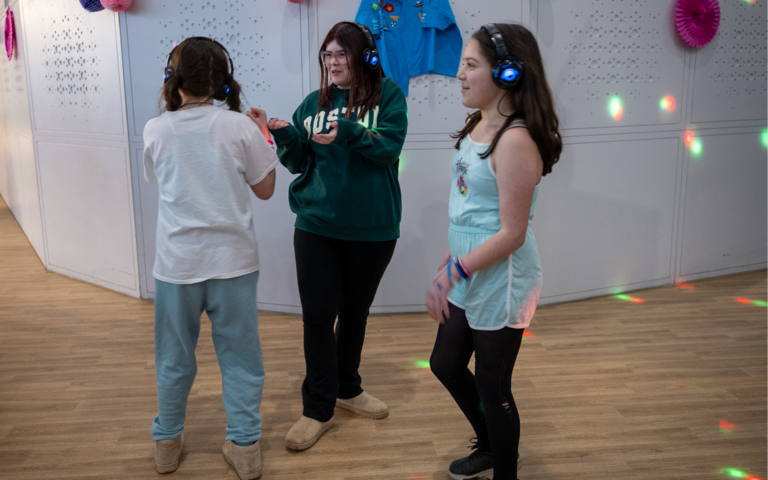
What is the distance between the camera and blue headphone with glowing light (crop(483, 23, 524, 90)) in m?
1.55

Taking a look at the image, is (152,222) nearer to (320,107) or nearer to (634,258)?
(320,107)

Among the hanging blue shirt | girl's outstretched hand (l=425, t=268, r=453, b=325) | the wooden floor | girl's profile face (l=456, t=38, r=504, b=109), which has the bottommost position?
the wooden floor

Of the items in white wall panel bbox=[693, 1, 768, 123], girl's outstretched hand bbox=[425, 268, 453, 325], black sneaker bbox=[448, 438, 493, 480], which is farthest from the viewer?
white wall panel bbox=[693, 1, 768, 123]

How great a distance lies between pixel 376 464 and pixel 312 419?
30cm

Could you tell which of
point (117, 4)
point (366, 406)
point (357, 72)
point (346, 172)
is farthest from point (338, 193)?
point (117, 4)

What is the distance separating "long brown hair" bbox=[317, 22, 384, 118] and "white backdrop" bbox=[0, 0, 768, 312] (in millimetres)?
1326

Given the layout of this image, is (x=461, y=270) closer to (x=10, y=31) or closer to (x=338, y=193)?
(x=338, y=193)

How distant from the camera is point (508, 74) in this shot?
155 cm

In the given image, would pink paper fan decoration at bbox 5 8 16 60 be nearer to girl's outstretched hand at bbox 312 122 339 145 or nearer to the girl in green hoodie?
the girl in green hoodie

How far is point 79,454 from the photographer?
221 centimetres

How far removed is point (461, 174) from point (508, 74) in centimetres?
28

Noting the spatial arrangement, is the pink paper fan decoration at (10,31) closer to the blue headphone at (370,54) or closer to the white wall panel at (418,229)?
the white wall panel at (418,229)

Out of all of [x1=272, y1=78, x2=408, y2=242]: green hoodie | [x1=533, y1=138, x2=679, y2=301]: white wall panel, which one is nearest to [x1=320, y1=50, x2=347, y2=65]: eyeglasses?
[x1=272, y1=78, x2=408, y2=242]: green hoodie

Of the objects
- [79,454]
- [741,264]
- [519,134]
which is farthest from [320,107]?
[741,264]
